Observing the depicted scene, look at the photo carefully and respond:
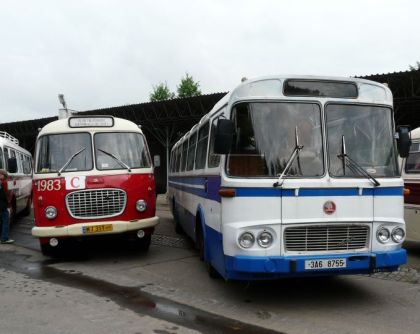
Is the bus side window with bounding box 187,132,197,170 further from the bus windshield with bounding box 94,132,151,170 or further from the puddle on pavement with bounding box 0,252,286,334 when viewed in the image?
the puddle on pavement with bounding box 0,252,286,334

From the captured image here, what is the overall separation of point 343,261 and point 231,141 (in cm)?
189

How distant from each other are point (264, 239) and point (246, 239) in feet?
0.67

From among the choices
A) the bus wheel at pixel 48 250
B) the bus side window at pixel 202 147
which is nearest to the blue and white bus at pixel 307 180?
the bus side window at pixel 202 147

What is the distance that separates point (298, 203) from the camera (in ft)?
18.8

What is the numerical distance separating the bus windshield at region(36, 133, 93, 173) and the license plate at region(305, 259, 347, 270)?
5.01 metres

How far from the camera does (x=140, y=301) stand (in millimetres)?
6465

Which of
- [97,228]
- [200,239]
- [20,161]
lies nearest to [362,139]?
[200,239]

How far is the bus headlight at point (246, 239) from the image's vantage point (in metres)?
5.67

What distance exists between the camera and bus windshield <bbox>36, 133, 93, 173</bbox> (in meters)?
9.24

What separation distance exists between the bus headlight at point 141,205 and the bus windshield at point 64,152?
1.10 m

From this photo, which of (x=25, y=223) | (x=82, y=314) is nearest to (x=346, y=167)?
(x=82, y=314)

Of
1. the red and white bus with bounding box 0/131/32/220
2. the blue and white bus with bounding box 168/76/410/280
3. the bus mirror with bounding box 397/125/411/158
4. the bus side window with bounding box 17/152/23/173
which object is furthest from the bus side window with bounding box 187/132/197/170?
the bus side window with bounding box 17/152/23/173

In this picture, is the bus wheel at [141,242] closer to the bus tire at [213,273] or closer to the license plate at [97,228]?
the license plate at [97,228]

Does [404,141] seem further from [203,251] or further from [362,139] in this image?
[203,251]
